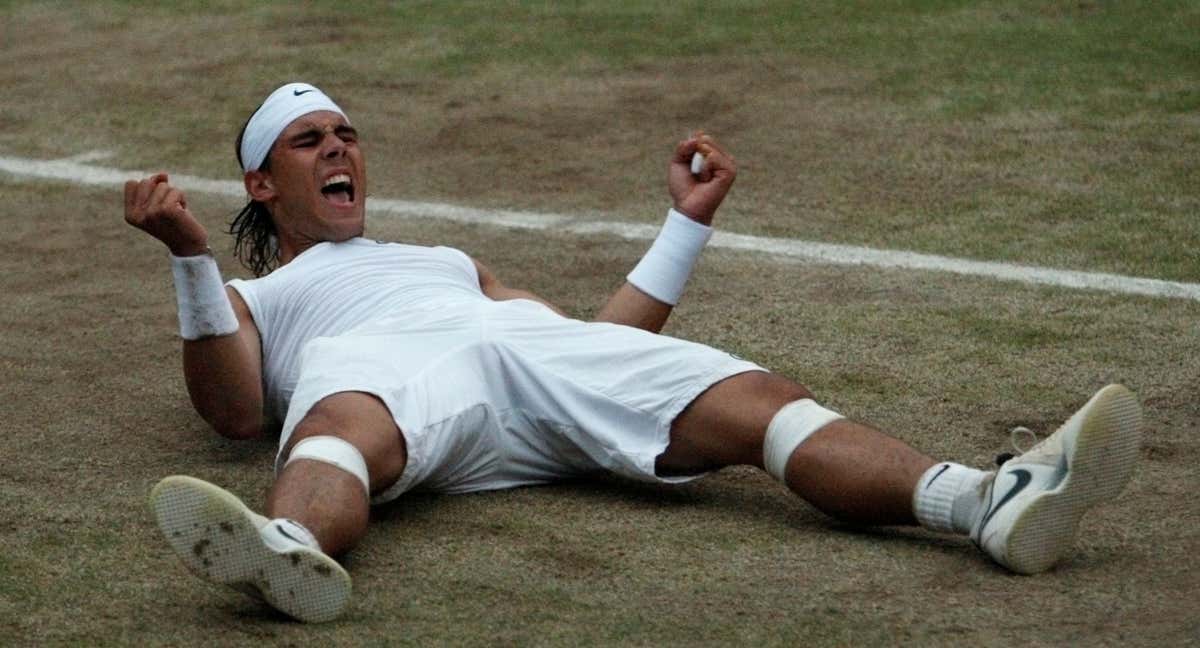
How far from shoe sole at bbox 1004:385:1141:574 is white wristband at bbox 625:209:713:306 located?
1297 mm

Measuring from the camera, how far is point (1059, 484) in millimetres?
3318

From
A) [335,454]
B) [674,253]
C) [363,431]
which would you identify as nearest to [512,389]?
[363,431]

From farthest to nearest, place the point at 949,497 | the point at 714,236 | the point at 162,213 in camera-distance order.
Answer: the point at 714,236, the point at 162,213, the point at 949,497

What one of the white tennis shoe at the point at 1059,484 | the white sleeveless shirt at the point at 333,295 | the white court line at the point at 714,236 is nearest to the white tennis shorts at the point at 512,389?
the white sleeveless shirt at the point at 333,295

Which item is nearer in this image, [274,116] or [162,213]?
[162,213]

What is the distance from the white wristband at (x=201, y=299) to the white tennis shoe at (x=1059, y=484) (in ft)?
5.06

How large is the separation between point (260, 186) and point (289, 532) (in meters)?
1.52

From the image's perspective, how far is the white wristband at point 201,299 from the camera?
12.5 ft

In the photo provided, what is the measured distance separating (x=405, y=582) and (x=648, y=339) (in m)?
0.80

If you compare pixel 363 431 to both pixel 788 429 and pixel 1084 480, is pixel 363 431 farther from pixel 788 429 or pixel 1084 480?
pixel 1084 480

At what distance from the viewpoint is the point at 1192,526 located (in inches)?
143

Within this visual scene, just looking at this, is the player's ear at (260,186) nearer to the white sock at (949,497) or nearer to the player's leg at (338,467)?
the player's leg at (338,467)

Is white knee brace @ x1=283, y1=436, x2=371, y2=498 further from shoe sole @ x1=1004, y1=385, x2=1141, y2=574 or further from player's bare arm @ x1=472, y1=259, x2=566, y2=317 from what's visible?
shoe sole @ x1=1004, y1=385, x2=1141, y2=574

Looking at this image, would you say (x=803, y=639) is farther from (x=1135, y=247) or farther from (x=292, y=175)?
(x=1135, y=247)
